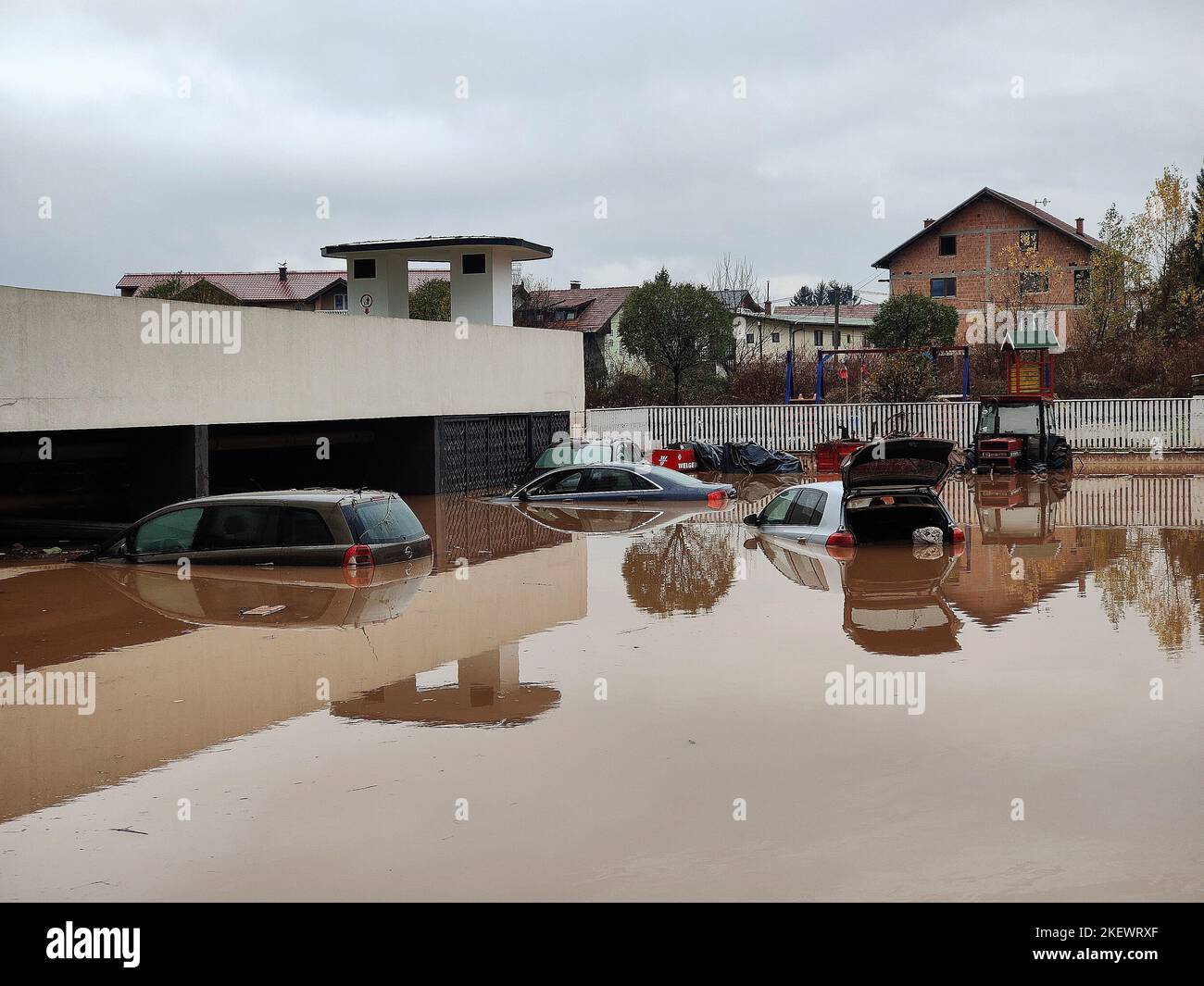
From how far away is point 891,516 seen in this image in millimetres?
18766

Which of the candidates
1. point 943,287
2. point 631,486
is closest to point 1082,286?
point 943,287

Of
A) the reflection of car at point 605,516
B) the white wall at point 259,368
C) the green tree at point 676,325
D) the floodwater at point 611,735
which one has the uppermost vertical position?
the green tree at point 676,325

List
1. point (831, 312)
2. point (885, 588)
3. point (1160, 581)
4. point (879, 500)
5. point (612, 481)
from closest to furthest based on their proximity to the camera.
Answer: point (885, 588) < point (1160, 581) < point (879, 500) < point (612, 481) < point (831, 312)

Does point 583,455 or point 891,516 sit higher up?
point 583,455

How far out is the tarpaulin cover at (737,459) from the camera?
122 feet

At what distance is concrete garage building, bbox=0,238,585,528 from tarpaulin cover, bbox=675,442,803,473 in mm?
3892

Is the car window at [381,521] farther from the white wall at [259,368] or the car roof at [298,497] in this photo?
the white wall at [259,368]

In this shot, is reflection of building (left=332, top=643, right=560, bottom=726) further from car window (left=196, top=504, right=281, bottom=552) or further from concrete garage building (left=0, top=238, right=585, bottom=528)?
concrete garage building (left=0, top=238, right=585, bottom=528)

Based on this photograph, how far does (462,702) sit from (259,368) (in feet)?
51.2

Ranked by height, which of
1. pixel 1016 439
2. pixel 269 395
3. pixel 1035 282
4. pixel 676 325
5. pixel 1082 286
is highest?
pixel 1035 282

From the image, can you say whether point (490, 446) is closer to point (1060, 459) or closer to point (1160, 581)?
point (1060, 459)

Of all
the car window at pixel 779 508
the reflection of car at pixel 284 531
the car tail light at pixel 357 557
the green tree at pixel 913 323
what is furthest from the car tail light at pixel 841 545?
the green tree at pixel 913 323

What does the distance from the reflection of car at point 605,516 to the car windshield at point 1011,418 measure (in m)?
14.0
